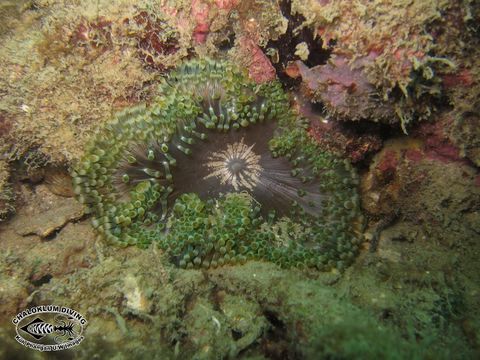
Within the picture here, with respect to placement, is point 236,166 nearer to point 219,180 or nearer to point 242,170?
point 242,170

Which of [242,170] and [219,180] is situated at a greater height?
[242,170]

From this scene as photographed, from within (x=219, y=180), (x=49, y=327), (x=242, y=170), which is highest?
(x=242, y=170)

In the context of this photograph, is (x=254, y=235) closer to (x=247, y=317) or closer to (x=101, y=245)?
(x=247, y=317)

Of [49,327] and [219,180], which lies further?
[219,180]

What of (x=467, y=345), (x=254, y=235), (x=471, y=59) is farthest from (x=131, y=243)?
(x=471, y=59)

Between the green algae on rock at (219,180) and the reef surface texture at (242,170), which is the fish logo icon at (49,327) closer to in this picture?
the reef surface texture at (242,170)

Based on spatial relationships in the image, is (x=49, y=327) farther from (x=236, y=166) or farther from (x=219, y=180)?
(x=236, y=166)

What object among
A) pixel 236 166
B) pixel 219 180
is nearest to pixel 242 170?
pixel 236 166

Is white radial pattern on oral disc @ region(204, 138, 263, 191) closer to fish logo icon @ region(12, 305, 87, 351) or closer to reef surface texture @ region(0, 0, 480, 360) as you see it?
reef surface texture @ region(0, 0, 480, 360)

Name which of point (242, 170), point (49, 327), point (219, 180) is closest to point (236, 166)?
point (242, 170)
